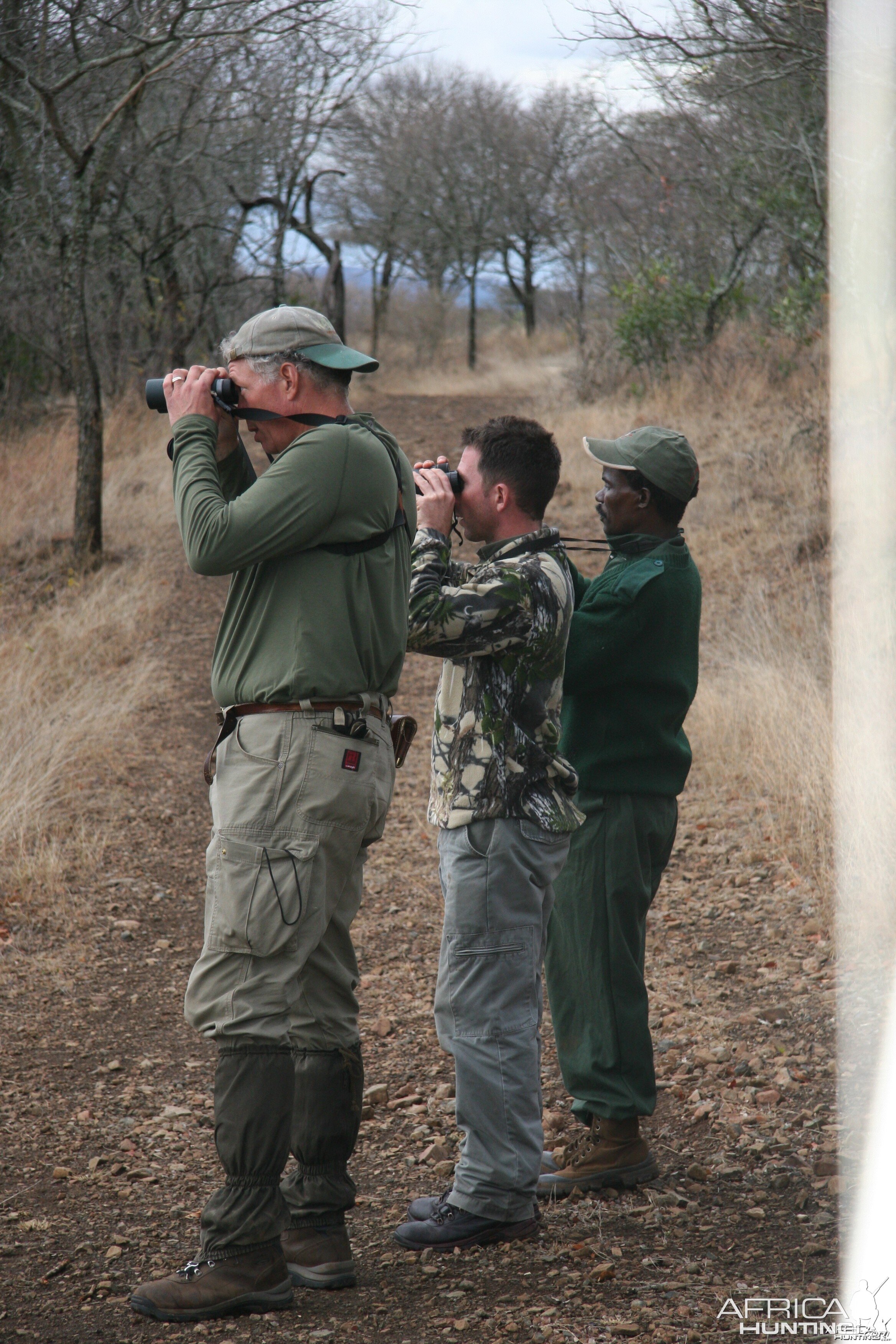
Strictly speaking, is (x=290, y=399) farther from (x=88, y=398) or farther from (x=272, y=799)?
(x=88, y=398)

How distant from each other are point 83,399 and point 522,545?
7341mm

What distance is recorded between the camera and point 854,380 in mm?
9273

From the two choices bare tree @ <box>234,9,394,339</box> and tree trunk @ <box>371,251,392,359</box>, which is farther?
tree trunk @ <box>371,251,392,359</box>

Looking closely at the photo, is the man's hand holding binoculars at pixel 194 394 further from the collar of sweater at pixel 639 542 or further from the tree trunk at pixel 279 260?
the tree trunk at pixel 279 260

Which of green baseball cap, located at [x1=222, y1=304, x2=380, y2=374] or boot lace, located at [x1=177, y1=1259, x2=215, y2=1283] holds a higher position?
green baseball cap, located at [x1=222, y1=304, x2=380, y2=374]

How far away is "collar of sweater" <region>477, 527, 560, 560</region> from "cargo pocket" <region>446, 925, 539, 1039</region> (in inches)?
31.9

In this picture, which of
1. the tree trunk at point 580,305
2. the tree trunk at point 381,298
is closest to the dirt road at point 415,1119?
the tree trunk at point 580,305

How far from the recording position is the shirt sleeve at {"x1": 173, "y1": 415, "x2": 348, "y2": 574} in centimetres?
220

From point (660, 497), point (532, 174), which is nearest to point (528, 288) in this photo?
point (532, 174)

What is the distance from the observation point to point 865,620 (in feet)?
21.7

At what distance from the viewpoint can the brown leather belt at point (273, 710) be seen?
2277mm

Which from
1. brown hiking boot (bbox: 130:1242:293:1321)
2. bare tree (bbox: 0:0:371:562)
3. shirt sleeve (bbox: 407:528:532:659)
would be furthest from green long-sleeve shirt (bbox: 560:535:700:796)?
bare tree (bbox: 0:0:371:562)

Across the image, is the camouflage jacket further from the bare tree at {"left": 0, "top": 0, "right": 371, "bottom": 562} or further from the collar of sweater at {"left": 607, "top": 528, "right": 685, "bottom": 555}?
the bare tree at {"left": 0, "top": 0, "right": 371, "bottom": 562}

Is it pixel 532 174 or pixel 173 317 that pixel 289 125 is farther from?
pixel 532 174
